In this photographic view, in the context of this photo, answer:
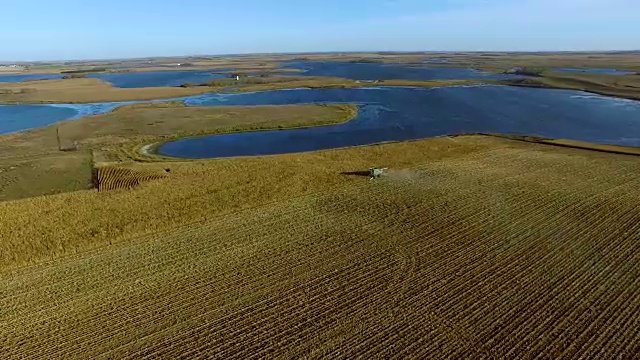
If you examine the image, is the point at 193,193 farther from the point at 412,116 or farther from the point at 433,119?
the point at 412,116

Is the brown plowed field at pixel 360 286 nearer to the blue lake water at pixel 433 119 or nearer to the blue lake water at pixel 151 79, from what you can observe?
the blue lake water at pixel 433 119

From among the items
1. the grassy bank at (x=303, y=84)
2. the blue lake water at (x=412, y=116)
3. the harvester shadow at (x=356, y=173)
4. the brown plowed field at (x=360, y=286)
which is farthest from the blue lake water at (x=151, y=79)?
the brown plowed field at (x=360, y=286)

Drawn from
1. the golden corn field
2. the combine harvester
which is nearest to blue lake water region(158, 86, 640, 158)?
the golden corn field

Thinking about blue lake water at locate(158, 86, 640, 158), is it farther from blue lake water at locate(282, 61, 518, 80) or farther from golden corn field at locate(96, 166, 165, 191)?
blue lake water at locate(282, 61, 518, 80)

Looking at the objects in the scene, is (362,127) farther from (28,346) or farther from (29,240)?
(28,346)

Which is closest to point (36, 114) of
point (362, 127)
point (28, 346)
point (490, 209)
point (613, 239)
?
point (362, 127)

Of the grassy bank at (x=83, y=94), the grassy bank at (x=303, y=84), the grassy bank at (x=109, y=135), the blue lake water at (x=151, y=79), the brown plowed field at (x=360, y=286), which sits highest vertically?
the blue lake water at (x=151, y=79)

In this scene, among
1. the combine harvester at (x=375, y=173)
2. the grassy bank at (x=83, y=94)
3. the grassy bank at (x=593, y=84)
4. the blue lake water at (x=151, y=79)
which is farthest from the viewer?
the blue lake water at (x=151, y=79)
